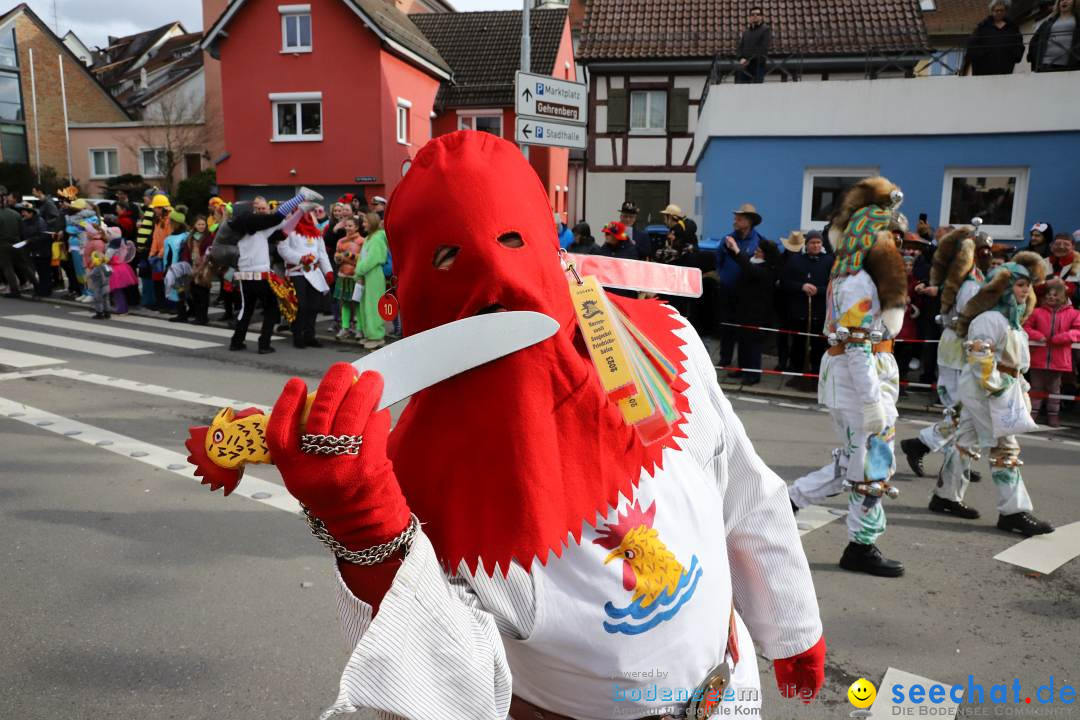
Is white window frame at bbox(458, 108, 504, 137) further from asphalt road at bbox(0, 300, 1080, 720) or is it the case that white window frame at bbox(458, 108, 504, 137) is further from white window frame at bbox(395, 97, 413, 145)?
asphalt road at bbox(0, 300, 1080, 720)

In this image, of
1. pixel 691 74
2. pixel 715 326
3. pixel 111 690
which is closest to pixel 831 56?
pixel 691 74

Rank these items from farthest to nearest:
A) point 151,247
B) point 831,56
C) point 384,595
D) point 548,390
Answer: point 831,56 → point 151,247 → point 548,390 → point 384,595

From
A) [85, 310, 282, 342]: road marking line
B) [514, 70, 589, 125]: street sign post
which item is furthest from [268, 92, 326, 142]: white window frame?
[514, 70, 589, 125]: street sign post

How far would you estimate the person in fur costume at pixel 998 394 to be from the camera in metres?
4.88

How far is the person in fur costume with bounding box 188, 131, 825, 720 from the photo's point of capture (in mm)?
1104

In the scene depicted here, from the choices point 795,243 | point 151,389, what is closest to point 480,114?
point 795,243

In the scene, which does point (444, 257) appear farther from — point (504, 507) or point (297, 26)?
point (297, 26)

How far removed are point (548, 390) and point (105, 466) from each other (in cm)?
544

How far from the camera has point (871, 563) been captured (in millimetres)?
4238

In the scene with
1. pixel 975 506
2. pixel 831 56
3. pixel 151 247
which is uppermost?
pixel 831 56

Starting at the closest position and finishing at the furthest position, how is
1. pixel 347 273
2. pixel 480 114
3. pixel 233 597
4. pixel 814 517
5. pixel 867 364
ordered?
pixel 233 597 → pixel 867 364 → pixel 814 517 → pixel 347 273 → pixel 480 114

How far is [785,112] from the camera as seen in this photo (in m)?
13.0

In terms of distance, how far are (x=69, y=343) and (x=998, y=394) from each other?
1079cm

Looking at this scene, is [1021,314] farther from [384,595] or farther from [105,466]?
[105,466]
